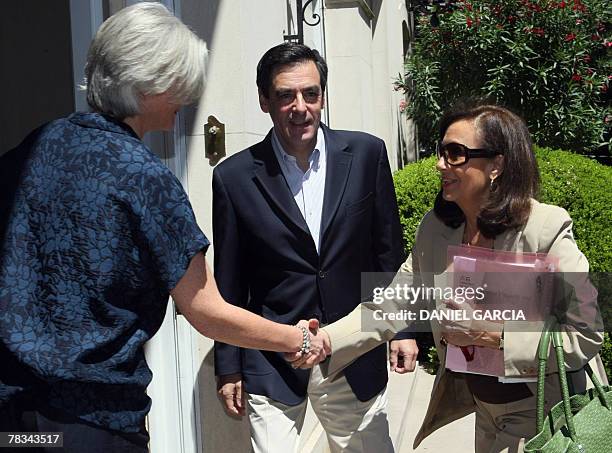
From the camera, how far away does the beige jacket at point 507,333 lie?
102 inches

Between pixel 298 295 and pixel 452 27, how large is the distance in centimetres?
715

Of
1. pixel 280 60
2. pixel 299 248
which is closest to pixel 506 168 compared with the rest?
pixel 299 248

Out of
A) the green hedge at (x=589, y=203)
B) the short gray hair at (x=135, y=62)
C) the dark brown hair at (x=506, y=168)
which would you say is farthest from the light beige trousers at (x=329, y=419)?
the green hedge at (x=589, y=203)

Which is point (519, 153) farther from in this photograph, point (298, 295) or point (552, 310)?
point (298, 295)

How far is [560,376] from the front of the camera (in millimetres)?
2359

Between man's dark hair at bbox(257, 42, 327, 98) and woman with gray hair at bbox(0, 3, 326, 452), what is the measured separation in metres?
1.37

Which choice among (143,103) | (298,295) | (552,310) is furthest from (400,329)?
(143,103)

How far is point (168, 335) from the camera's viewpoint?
399cm

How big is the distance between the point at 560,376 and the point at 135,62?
139cm

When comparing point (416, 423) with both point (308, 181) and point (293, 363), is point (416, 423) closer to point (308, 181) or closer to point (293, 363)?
point (308, 181)

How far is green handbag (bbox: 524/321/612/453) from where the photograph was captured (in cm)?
227

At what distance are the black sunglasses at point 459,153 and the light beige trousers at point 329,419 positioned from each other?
3.45 ft

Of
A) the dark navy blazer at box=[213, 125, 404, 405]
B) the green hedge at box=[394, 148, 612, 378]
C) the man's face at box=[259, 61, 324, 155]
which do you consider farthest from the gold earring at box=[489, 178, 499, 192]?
the green hedge at box=[394, 148, 612, 378]

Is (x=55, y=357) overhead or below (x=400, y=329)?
overhead
